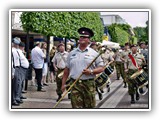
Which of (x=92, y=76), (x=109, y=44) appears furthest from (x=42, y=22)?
(x=92, y=76)

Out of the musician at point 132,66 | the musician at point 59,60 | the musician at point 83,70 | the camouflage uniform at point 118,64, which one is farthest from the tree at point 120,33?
the camouflage uniform at point 118,64

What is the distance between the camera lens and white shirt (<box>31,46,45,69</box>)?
8.55m

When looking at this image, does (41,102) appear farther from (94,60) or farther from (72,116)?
(94,60)

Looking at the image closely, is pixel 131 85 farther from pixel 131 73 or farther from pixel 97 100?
pixel 97 100

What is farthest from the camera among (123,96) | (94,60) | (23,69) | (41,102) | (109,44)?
(123,96)

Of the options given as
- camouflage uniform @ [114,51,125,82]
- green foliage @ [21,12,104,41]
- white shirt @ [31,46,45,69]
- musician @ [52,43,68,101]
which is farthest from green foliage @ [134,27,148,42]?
camouflage uniform @ [114,51,125,82]

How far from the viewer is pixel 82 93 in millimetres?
6746

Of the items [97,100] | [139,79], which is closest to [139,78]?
[139,79]

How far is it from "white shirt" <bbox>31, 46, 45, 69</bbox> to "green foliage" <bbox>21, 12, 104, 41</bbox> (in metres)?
0.34

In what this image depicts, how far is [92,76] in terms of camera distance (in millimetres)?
6766

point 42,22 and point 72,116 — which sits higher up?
point 42,22

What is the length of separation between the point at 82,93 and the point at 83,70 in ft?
1.08

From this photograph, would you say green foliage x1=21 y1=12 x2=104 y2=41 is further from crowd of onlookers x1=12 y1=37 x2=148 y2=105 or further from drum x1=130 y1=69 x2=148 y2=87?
drum x1=130 y1=69 x2=148 y2=87
